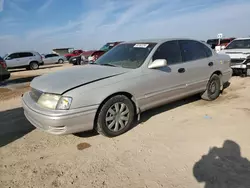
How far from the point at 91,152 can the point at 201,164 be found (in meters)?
1.54

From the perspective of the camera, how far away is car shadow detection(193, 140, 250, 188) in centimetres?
246

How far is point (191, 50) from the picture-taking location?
4.87m

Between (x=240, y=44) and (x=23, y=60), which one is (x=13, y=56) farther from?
(x=240, y=44)

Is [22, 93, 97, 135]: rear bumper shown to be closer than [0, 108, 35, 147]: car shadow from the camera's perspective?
Yes

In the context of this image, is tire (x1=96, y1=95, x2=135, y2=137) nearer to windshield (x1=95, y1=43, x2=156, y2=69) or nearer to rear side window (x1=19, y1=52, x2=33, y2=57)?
windshield (x1=95, y1=43, x2=156, y2=69)

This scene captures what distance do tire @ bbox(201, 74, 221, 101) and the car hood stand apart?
2.51 m

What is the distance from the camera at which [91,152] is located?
325 cm

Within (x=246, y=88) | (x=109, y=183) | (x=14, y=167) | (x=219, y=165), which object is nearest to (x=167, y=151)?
(x=219, y=165)

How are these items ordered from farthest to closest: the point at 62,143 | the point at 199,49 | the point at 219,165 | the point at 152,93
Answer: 1. the point at 199,49
2. the point at 152,93
3. the point at 62,143
4. the point at 219,165

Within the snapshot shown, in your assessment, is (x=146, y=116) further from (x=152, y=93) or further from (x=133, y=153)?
(x=133, y=153)

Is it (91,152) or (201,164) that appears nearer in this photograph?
(201,164)

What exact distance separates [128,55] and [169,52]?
Result: 0.82 meters

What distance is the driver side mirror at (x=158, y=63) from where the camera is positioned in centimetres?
381

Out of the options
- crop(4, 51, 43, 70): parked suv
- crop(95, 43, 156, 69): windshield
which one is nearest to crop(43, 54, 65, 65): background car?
crop(4, 51, 43, 70): parked suv
